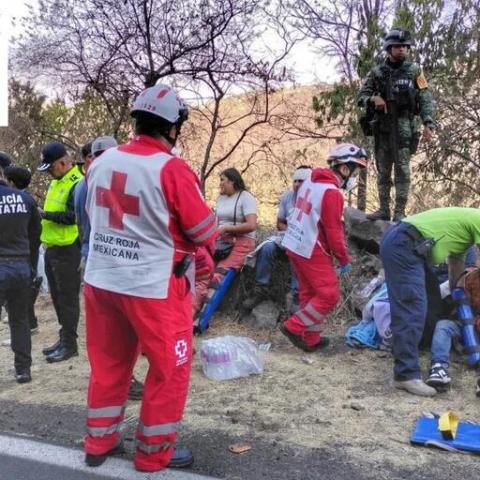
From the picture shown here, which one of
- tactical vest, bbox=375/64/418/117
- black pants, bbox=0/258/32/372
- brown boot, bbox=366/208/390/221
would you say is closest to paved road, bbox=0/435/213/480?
black pants, bbox=0/258/32/372

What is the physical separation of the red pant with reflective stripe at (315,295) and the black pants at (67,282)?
6.24 feet

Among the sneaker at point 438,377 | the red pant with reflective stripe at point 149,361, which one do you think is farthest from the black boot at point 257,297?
the red pant with reflective stripe at point 149,361

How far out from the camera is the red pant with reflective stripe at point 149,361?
3332 mm

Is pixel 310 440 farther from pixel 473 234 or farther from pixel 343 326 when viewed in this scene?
pixel 343 326

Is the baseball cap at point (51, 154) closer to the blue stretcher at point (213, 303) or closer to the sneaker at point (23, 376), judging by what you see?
the sneaker at point (23, 376)

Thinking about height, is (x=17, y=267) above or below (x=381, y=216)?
below

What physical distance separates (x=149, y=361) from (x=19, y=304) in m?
2.24

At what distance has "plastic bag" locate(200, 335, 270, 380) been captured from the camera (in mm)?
5062

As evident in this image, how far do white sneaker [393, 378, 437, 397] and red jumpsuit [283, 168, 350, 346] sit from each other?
1.06m

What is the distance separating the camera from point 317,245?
18.0ft

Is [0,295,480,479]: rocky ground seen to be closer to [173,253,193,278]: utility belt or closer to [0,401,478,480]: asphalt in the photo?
[0,401,478,480]: asphalt

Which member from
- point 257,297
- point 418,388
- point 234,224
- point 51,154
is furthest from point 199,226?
point 257,297

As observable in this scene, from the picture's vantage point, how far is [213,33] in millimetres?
9102

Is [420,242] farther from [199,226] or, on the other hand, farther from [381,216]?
[381,216]
